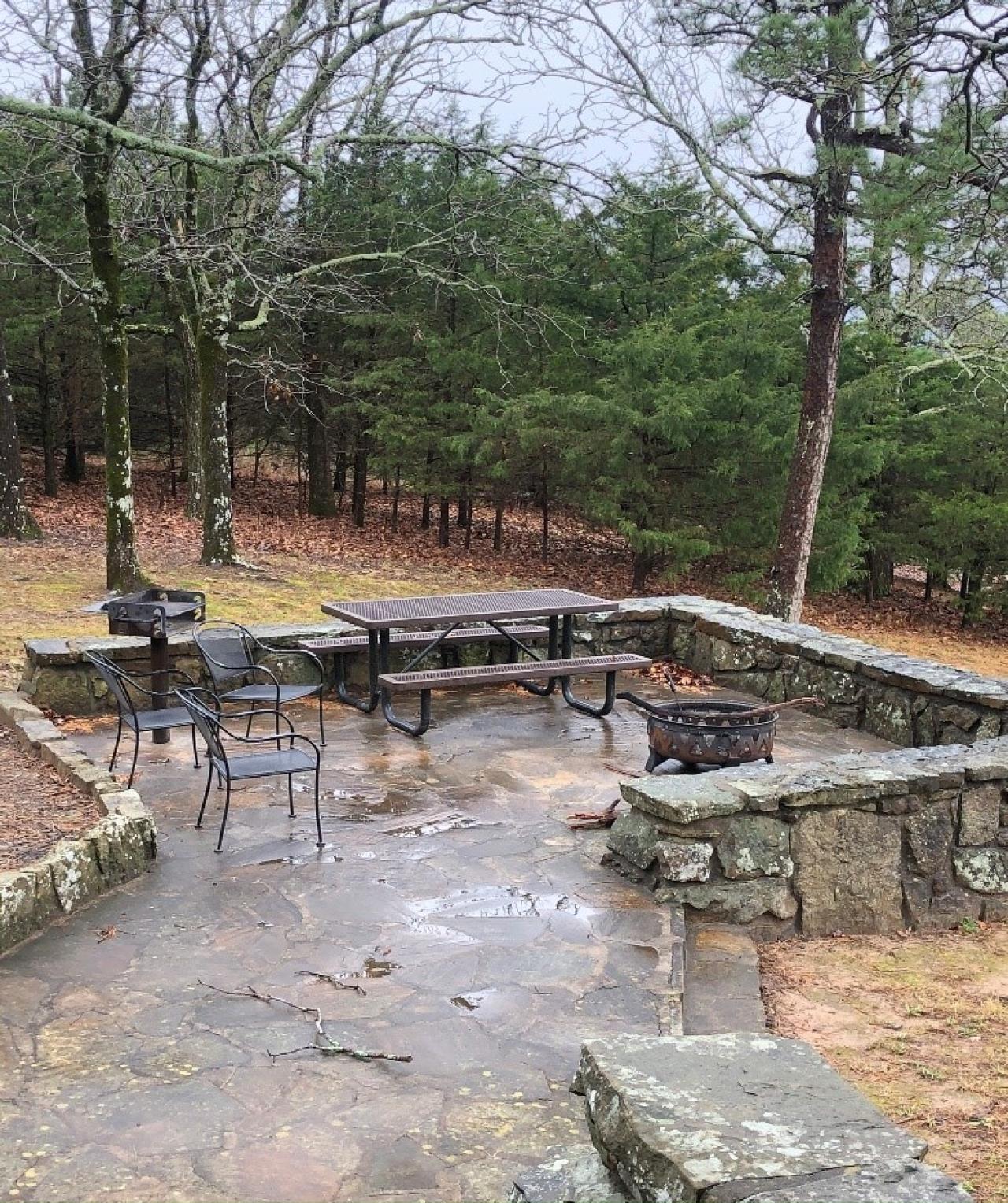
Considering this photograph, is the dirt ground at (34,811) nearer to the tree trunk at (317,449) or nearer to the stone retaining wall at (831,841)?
the stone retaining wall at (831,841)

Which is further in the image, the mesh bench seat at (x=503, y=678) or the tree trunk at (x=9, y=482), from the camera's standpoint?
the tree trunk at (x=9, y=482)

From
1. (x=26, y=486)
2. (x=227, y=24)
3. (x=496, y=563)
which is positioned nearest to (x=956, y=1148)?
(x=227, y=24)

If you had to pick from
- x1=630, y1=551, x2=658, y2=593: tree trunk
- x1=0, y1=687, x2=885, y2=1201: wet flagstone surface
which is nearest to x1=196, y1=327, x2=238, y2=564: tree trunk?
x1=630, y1=551, x2=658, y2=593: tree trunk

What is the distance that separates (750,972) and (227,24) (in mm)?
10618

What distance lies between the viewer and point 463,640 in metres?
7.69

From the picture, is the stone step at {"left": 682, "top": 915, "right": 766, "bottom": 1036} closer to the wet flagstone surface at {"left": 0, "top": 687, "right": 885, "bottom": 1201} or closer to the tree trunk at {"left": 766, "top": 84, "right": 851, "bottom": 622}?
the wet flagstone surface at {"left": 0, "top": 687, "right": 885, "bottom": 1201}

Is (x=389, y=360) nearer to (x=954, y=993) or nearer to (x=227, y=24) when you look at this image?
(x=227, y=24)

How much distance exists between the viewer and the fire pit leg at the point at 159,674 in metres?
6.17

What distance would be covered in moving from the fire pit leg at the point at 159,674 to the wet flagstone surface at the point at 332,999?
0.58m

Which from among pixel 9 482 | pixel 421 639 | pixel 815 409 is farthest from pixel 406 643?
pixel 9 482

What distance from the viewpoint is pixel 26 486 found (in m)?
18.2

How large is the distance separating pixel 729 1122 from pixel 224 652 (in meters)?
4.96

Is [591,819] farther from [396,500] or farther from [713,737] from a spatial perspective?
[396,500]

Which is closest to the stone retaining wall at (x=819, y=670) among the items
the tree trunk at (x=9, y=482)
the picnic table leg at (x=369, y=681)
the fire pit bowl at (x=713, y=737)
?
the fire pit bowl at (x=713, y=737)
